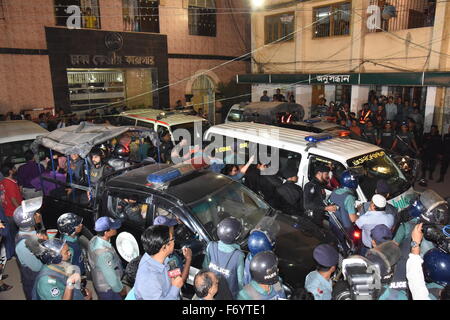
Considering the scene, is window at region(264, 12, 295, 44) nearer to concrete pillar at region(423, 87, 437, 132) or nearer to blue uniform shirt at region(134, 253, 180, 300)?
concrete pillar at region(423, 87, 437, 132)

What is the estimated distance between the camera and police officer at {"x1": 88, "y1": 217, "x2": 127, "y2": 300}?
362cm

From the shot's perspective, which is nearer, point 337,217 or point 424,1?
point 337,217

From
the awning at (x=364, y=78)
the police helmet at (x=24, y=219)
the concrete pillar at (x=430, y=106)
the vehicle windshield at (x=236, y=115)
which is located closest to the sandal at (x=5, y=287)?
the police helmet at (x=24, y=219)

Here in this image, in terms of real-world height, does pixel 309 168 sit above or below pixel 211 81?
below

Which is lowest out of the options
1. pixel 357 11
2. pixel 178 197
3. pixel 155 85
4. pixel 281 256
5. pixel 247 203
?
pixel 281 256

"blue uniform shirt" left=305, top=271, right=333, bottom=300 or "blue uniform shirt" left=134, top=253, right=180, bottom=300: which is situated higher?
"blue uniform shirt" left=134, top=253, right=180, bottom=300

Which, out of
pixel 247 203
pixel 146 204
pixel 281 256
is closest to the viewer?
pixel 281 256

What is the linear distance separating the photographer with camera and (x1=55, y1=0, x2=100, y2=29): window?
15961mm

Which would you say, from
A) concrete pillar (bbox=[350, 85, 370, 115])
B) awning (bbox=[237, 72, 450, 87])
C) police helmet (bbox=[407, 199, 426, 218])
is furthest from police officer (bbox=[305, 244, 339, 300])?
concrete pillar (bbox=[350, 85, 370, 115])

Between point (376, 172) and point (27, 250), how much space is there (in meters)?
5.26
